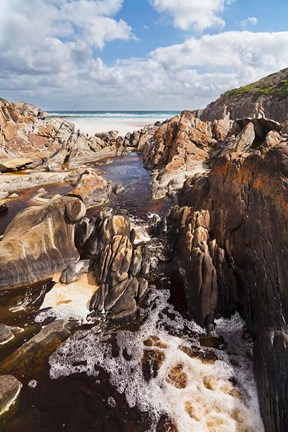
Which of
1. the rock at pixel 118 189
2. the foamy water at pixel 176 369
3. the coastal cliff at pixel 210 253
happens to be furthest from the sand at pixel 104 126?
the foamy water at pixel 176 369

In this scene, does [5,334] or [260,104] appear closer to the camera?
[5,334]

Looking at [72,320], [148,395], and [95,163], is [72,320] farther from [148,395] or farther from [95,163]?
[95,163]

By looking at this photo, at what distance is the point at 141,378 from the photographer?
10398 millimetres

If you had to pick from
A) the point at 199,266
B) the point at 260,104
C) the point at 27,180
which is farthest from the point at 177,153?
the point at 260,104

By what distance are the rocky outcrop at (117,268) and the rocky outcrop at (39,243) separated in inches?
85.0

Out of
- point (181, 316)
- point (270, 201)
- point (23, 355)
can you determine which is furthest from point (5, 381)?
point (270, 201)

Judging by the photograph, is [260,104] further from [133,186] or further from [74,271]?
[74,271]

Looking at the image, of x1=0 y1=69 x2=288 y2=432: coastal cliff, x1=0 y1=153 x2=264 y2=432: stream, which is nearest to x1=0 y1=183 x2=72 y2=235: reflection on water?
x1=0 y1=69 x2=288 y2=432: coastal cliff

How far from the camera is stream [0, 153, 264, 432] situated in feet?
29.2

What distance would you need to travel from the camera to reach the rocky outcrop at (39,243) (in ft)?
52.3

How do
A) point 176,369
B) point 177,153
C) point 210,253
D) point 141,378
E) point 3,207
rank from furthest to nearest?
point 177,153 < point 3,207 < point 210,253 < point 176,369 < point 141,378

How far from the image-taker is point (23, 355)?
11109 mm

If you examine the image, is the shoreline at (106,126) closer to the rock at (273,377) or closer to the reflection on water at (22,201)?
the reflection on water at (22,201)

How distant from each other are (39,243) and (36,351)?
6.84 meters
